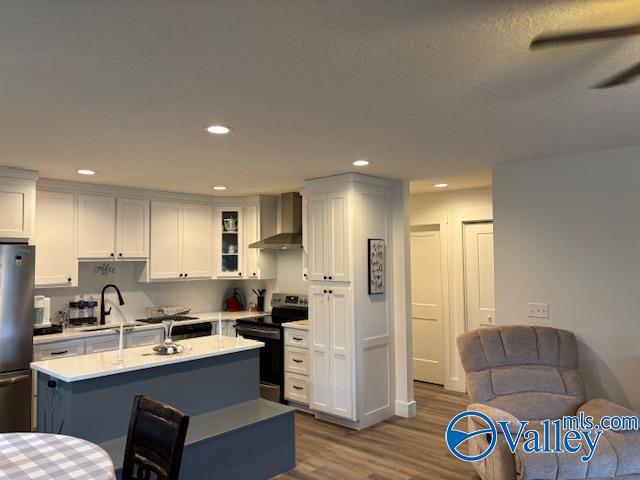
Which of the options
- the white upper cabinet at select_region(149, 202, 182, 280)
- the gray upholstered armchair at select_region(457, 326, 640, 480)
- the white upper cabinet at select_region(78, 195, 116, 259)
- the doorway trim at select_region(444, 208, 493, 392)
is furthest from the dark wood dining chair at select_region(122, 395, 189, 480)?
the doorway trim at select_region(444, 208, 493, 392)

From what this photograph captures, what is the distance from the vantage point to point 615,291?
338 cm

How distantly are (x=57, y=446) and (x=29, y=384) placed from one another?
2166 millimetres

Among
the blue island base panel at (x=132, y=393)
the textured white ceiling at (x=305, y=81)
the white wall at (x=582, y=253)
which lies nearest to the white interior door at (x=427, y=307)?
the white wall at (x=582, y=253)

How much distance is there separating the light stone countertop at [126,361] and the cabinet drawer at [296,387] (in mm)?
1342

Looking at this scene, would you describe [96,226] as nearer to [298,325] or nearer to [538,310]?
[298,325]

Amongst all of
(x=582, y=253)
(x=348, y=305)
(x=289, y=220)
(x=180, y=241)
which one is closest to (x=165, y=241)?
(x=180, y=241)

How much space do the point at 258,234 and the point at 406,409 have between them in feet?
8.69

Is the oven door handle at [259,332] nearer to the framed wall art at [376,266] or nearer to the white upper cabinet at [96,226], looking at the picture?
the framed wall art at [376,266]

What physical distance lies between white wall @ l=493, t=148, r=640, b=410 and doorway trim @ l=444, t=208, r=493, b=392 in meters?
1.48

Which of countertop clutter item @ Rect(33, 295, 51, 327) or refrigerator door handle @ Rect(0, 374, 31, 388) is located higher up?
countertop clutter item @ Rect(33, 295, 51, 327)

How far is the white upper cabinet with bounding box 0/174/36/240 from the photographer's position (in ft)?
Result: 12.5

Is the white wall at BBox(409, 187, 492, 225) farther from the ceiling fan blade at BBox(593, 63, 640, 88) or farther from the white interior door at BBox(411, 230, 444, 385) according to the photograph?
the ceiling fan blade at BBox(593, 63, 640, 88)

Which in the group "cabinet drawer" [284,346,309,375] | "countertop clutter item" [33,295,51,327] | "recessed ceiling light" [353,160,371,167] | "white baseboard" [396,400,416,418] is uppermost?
"recessed ceiling light" [353,160,371,167]

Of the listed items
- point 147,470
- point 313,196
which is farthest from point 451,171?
point 147,470
